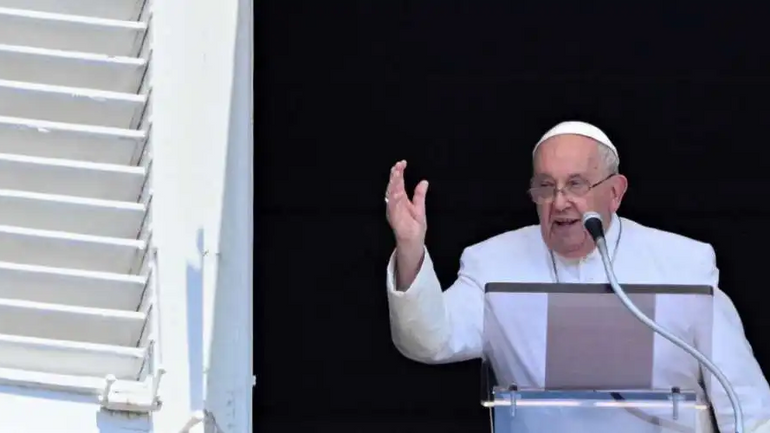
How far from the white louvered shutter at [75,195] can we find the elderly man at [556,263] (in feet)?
2.39

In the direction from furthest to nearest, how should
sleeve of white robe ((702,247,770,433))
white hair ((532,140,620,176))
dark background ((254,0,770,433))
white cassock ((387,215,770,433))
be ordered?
dark background ((254,0,770,433)) < white hair ((532,140,620,176)) < sleeve of white robe ((702,247,770,433)) < white cassock ((387,215,770,433))

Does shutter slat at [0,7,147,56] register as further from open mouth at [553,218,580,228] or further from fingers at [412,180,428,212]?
open mouth at [553,218,580,228]

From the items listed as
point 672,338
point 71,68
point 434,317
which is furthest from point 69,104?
point 672,338

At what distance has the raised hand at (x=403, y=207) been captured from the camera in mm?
2982

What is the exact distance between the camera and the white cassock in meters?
2.80

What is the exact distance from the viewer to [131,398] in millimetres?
3543

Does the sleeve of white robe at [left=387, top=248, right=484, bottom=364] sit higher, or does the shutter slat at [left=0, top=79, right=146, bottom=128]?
the shutter slat at [left=0, top=79, right=146, bottom=128]

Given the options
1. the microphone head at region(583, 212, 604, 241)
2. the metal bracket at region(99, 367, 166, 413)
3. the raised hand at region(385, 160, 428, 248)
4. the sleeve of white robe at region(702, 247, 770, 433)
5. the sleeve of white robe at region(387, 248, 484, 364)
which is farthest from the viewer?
the metal bracket at region(99, 367, 166, 413)

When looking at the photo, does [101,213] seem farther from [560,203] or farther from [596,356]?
[596,356]

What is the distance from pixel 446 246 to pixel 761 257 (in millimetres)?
1015

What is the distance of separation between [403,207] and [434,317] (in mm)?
427

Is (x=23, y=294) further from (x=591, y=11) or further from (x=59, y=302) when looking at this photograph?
(x=591, y=11)


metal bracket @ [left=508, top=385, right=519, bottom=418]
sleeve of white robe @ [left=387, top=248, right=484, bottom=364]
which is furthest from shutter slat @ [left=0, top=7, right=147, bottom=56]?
metal bracket @ [left=508, top=385, right=519, bottom=418]

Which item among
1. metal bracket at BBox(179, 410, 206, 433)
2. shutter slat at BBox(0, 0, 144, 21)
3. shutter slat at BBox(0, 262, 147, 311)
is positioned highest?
shutter slat at BBox(0, 0, 144, 21)
